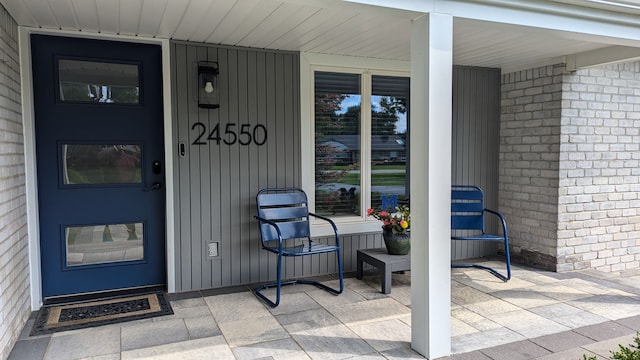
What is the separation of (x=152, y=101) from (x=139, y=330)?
1.74 m

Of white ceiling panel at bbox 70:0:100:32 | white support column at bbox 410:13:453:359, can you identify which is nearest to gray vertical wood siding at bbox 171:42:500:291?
white ceiling panel at bbox 70:0:100:32

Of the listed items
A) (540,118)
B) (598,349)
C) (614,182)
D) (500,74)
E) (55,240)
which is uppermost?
(500,74)

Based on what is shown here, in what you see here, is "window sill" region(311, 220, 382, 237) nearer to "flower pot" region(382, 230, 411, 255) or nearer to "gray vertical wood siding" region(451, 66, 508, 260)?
"flower pot" region(382, 230, 411, 255)

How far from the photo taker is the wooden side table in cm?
361

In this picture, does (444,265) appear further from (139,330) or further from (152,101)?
(152,101)

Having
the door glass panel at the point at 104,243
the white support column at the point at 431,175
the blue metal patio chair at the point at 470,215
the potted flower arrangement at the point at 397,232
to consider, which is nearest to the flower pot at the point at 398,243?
the potted flower arrangement at the point at 397,232

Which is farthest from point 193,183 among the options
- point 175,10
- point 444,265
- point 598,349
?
point 598,349

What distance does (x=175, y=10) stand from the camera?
9.19ft

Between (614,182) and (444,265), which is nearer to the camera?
(444,265)

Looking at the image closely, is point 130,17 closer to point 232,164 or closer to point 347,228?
point 232,164

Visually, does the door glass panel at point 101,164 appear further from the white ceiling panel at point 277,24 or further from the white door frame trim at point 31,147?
the white ceiling panel at point 277,24

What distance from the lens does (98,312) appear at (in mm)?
3178

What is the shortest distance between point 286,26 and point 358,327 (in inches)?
82.1

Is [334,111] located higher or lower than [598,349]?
higher
